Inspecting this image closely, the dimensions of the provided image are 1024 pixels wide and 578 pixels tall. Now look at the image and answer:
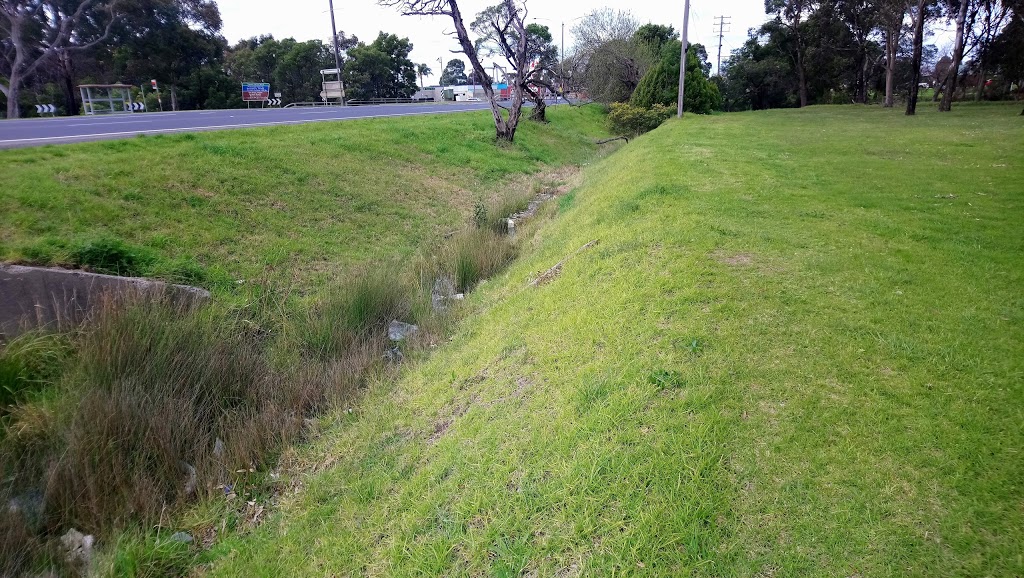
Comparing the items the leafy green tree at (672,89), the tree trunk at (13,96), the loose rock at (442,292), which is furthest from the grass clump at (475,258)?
the tree trunk at (13,96)

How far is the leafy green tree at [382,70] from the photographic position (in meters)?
53.0

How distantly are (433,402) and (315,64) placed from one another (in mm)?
53929

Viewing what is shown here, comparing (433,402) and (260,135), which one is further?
(260,135)

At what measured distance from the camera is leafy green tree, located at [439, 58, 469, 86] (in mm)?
102438

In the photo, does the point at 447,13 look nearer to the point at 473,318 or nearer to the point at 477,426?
the point at 473,318

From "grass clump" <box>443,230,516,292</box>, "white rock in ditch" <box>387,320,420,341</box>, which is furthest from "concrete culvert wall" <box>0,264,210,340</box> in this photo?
"grass clump" <box>443,230,516,292</box>

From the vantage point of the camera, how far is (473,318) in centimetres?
673

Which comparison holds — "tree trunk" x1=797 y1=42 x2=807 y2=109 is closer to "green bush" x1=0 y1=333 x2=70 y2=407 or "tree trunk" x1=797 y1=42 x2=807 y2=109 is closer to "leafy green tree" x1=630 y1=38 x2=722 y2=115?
"leafy green tree" x1=630 y1=38 x2=722 y2=115

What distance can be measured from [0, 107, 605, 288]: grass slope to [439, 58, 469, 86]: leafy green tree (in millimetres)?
92306

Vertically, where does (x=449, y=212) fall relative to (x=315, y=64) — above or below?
below

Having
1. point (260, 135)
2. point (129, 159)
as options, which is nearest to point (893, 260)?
point (129, 159)

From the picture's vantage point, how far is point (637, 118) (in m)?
29.4

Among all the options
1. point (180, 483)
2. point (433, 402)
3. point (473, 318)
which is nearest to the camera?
point (180, 483)

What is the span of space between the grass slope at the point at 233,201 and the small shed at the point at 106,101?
19.2 m
